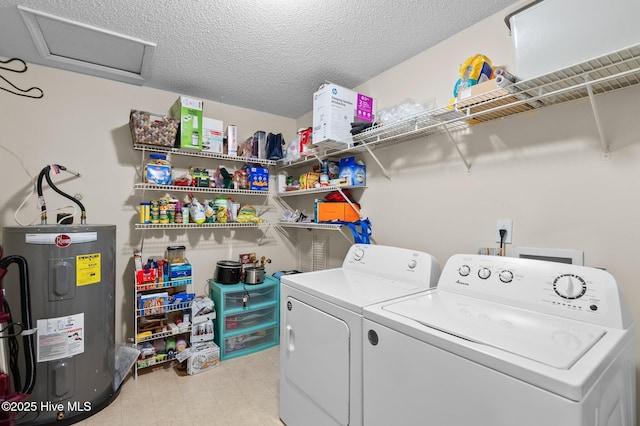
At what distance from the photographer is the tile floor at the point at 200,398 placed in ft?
5.96

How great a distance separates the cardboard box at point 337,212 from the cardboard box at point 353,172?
0.19m

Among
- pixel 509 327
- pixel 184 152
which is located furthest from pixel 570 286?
pixel 184 152

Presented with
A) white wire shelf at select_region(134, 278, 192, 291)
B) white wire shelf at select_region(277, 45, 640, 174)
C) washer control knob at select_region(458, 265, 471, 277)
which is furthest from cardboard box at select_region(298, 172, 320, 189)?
washer control knob at select_region(458, 265, 471, 277)

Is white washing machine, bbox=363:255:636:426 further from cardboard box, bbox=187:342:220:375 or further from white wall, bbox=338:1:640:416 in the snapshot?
cardboard box, bbox=187:342:220:375

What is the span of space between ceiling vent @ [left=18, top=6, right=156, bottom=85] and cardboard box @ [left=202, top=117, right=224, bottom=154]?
1.88 ft

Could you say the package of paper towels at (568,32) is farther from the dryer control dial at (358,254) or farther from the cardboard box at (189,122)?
the cardboard box at (189,122)

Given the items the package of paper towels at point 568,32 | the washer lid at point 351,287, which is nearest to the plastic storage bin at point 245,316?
the washer lid at point 351,287

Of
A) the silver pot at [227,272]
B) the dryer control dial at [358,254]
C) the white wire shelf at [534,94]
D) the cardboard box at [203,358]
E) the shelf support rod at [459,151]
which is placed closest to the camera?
the white wire shelf at [534,94]

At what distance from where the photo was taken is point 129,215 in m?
2.57

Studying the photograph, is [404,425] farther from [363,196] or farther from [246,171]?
[246,171]

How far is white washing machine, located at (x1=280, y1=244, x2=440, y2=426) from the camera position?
1.28 metres

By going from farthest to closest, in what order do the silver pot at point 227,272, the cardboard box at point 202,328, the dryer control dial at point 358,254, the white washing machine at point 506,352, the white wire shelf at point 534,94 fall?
1. the silver pot at point 227,272
2. the cardboard box at point 202,328
3. the dryer control dial at point 358,254
4. the white wire shelf at point 534,94
5. the white washing machine at point 506,352

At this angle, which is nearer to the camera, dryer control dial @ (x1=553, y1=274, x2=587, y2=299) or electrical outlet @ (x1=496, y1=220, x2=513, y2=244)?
dryer control dial @ (x1=553, y1=274, x2=587, y2=299)

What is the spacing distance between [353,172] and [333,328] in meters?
1.37
